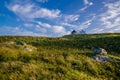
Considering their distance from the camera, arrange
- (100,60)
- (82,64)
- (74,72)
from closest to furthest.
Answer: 1. (74,72)
2. (82,64)
3. (100,60)

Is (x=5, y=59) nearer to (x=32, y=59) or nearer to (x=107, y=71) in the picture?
(x=32, y=59)

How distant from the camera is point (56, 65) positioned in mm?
22750

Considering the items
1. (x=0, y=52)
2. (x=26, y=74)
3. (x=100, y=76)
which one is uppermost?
(x=0, y=52)

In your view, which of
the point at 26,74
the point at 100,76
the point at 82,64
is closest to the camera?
the point at 26,74

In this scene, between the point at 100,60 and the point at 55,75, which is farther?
the point at 100,60

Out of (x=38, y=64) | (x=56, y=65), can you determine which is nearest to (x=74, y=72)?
(x=56, y=65)

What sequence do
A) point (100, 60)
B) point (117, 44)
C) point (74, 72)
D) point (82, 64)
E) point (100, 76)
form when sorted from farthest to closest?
1. point (117, 44)
2. point (100, 60)
3. point (82, 64)
4. point (100, 76)
5. point (74, 72)

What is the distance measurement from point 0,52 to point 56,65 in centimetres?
770

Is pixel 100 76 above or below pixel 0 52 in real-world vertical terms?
below

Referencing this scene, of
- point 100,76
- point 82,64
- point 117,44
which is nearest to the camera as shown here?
point 100,76

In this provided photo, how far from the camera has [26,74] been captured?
61.2ft

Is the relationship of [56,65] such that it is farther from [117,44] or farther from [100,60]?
[117,44]

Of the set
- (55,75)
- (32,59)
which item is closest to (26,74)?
(55,75)

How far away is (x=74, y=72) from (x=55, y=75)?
301 centimetres
